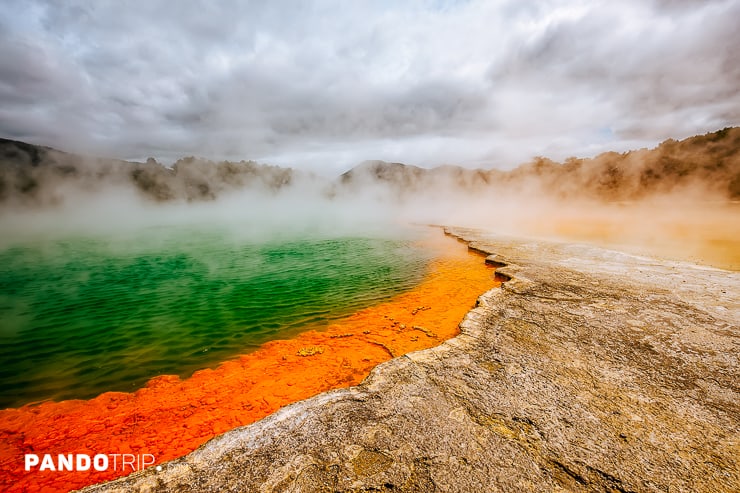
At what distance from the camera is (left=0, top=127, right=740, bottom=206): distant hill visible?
59.4 metres

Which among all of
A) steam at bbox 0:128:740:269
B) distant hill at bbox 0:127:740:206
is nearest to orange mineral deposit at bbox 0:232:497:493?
steam at bbox 0:128:740:269

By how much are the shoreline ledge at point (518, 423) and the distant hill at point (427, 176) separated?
66.9m

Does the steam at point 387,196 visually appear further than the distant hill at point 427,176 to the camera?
No

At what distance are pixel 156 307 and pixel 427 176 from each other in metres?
99.9

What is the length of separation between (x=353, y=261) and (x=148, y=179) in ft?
392

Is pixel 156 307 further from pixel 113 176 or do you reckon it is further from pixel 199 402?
pixel 113 176

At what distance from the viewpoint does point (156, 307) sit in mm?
8938

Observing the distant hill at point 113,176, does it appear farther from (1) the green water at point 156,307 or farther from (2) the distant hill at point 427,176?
(1) the green water at point 156,307

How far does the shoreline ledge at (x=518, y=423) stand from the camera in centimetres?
239

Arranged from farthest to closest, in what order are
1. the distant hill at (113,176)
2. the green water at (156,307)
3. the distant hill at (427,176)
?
the distant hill at (113,176) → the distant hill at (427,176) → the green water at (156,307)

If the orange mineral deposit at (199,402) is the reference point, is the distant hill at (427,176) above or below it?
above

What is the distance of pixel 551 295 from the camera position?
6734 mm

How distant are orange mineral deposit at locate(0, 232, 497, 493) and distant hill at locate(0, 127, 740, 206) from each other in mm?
68373

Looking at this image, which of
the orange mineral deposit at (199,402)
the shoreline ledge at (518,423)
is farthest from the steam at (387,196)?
the orange mineral deposit at (199,402)
